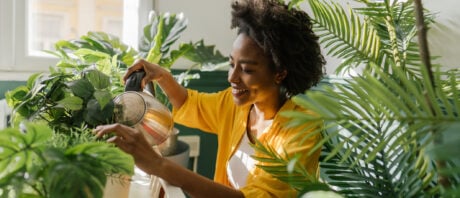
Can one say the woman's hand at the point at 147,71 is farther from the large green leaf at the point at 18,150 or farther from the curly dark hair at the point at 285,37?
the large green leaf at the point at 18,150

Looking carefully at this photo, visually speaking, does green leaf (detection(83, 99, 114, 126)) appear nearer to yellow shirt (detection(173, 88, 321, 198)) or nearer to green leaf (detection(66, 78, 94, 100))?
green leaf (detection(66, 78, 94, 100))

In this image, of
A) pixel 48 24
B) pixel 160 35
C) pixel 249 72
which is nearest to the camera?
pixel 249 72

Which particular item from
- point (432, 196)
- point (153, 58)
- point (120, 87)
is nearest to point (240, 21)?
point (120, 87)

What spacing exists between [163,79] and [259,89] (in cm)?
32

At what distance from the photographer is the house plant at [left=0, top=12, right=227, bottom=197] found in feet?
1.57

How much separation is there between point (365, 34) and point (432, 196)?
15.0 inches

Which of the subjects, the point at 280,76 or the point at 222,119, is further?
the point at 222,119

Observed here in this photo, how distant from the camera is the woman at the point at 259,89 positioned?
3.33 ft

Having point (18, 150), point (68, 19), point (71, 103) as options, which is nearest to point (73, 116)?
point (71, 103)

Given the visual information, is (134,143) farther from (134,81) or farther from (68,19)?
(68,19)

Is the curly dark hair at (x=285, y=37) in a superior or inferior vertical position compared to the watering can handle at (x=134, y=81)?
superior

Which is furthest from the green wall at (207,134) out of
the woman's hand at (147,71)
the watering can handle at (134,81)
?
the watering can handle at (134,81)

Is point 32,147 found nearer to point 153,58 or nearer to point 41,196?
point 41,196

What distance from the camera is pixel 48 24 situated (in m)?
2.04
